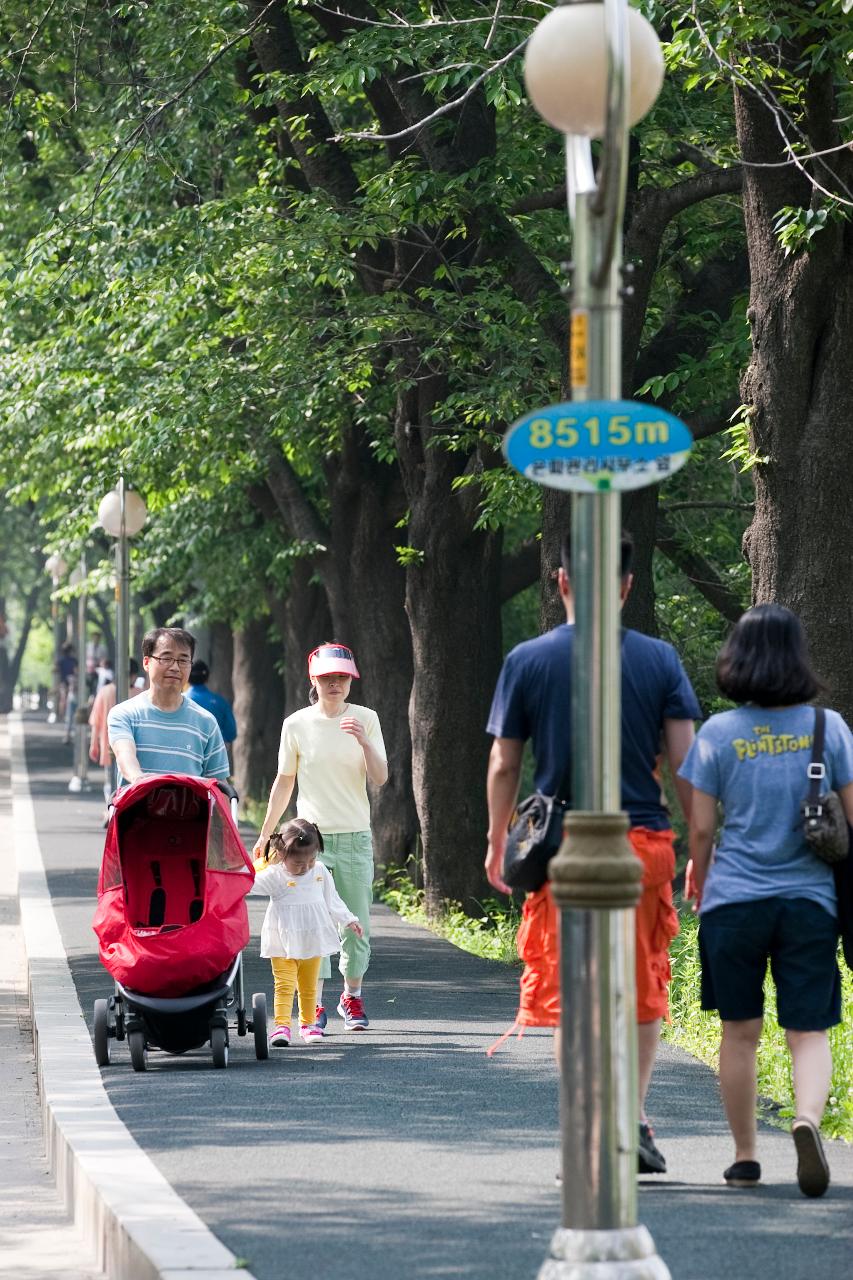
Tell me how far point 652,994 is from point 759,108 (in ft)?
16.8

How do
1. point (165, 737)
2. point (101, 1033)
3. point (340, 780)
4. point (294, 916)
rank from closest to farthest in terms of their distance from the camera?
1. point (101, 1033)
2. point (165, 737)
3. point (294, 916)
4. point (340, 780)

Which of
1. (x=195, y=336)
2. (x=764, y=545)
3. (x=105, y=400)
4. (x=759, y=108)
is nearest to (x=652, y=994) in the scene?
(x=764, y=545)

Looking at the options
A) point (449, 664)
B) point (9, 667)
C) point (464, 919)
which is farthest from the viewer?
point (9, 667)

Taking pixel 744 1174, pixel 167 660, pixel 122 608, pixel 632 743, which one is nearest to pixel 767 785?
pixel 632 743

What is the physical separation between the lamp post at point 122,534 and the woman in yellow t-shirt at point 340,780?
8.69 meters

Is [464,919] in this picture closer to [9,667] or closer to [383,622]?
[383,622]

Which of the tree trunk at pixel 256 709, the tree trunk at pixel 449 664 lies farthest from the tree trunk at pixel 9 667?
the tree trunk at pixel 449 664

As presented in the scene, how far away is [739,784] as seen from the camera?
657cm

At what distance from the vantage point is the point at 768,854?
6.55 meters

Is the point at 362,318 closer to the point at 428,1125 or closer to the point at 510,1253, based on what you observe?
the point at 428,1125

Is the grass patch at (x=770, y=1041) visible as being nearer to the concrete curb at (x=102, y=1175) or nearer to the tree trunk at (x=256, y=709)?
the concrete curb at (x=102, y=1175)

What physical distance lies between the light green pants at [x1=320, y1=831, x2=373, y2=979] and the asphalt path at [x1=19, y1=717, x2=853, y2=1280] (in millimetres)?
375

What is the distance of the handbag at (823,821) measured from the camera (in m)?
6.43

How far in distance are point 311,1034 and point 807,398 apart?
364 centimetres
